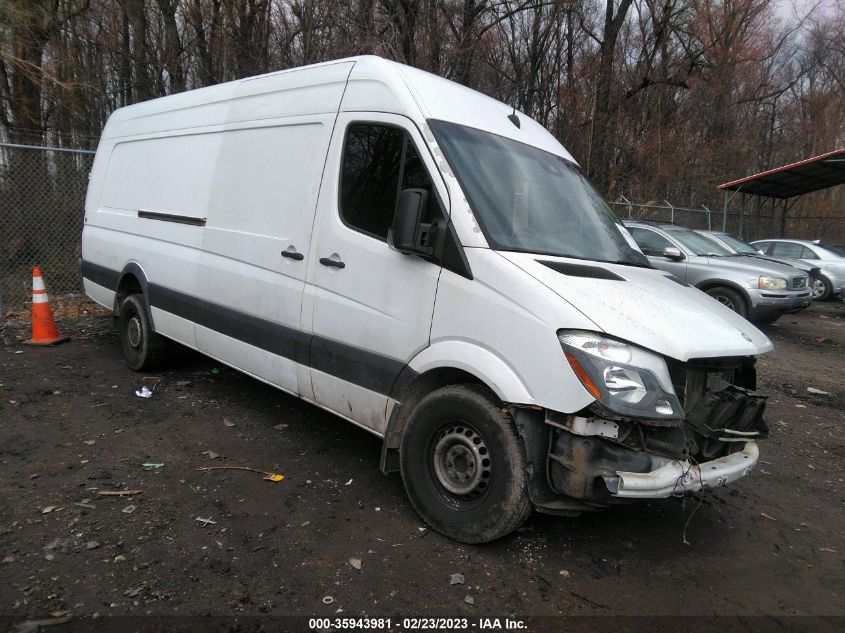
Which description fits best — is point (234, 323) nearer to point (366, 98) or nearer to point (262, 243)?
point (262, 243)

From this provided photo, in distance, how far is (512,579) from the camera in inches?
115

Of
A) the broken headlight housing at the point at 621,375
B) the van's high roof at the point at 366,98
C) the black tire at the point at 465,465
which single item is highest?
the van's high roof at the point at 366,98

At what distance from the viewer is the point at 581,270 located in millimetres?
3188

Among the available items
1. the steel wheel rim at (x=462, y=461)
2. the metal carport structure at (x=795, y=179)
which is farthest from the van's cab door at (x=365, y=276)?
the metal carport structure at (x=795, y=179)

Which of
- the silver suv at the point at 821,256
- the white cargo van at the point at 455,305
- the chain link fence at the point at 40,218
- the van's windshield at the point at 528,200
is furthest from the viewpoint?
the silver suv at the point at 821,256

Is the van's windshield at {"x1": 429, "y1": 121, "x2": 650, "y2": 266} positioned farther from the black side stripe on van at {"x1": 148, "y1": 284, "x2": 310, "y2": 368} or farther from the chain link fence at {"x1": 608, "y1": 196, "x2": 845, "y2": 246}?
the chain link fence at {"x1": 608, "y1": 196, "x2": 845, "y2": 246}

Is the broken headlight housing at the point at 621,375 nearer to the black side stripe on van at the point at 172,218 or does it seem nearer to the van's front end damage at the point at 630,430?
the van's front end damage at the point at 630,430

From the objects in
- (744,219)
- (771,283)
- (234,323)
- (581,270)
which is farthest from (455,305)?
(744,219)

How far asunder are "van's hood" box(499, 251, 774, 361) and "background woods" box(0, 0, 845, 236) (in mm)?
10622

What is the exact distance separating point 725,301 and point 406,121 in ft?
26.8

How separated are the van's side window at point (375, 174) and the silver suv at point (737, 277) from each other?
21.4 feet

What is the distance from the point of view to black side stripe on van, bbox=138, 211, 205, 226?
5031 mm

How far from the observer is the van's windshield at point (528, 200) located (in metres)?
3.29

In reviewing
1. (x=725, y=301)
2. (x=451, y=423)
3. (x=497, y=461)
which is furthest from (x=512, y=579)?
(x=725, y=301)
